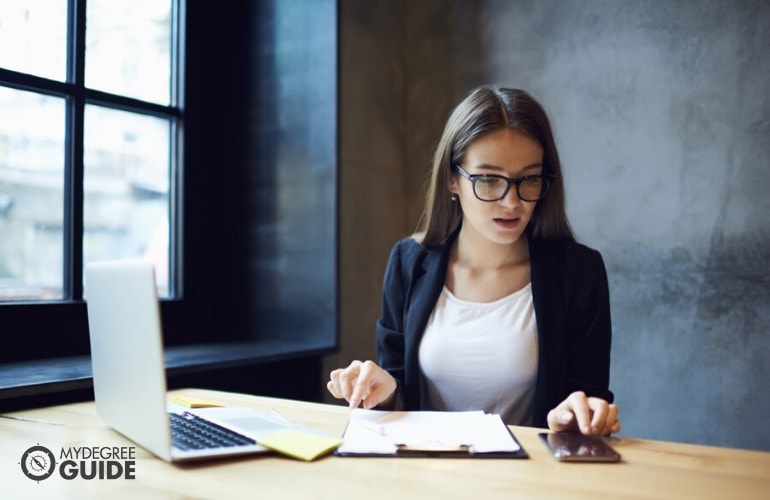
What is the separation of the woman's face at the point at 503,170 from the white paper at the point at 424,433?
514 mm

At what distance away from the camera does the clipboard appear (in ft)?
3.42

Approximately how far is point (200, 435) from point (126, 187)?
143 cm

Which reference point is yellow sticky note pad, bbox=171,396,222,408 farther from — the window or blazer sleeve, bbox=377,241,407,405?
the window

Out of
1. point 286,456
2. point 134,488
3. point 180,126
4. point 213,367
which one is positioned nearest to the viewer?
point 134,488

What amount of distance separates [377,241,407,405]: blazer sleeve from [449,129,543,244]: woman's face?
11.9 inches

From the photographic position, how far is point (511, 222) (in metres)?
1.61

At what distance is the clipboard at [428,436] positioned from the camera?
1043 mm

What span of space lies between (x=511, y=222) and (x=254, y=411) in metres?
0.75

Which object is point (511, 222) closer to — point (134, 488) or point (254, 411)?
point (254, 411)

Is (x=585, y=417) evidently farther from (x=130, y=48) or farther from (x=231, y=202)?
(x=130, y=48)

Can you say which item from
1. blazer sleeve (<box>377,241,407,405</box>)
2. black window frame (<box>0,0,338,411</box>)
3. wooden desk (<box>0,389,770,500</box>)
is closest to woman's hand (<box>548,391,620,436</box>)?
wooden desk (<box>0,389,770,500</box>)

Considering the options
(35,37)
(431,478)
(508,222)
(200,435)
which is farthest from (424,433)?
(35,37)

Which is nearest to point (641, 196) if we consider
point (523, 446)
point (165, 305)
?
point (523, 446)

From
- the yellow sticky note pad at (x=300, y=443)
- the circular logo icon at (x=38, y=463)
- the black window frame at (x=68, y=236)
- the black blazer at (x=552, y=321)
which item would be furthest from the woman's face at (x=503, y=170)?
the black window frame at (x=68, y=236)
